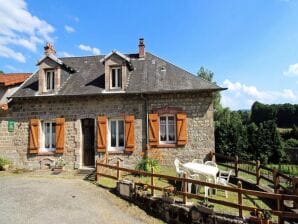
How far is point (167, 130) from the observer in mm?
14039

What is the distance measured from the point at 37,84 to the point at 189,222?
1098cm

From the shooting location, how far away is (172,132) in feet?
46.1

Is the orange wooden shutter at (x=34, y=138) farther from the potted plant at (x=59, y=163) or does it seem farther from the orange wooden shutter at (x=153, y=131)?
the orange wooden shutter at (x=153, y=131)

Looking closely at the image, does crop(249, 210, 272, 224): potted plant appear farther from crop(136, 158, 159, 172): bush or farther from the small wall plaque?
the small wall plaque

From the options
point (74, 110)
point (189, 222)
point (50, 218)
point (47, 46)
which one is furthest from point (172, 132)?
point (47, 46)

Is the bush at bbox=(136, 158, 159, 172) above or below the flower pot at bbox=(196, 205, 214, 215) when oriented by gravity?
above

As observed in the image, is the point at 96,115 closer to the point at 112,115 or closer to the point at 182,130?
the point at 112,115

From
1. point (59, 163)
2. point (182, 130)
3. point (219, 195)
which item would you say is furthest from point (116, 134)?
point (219, 195)

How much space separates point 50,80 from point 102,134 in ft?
12.8

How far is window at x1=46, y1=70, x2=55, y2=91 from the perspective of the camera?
1500cm

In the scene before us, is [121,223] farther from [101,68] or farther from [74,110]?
[101,68]

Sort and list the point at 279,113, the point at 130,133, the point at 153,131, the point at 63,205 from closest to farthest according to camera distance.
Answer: the point at 63,205
the point at 153,131
the point at 130,133
the point at 279,113

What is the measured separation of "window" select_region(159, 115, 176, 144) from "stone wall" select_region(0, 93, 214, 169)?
0.50 meters

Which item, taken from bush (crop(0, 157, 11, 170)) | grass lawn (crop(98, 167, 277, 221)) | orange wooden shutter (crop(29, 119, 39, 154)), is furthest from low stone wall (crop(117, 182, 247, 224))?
bush (crop(0, 157, 11, 170))
